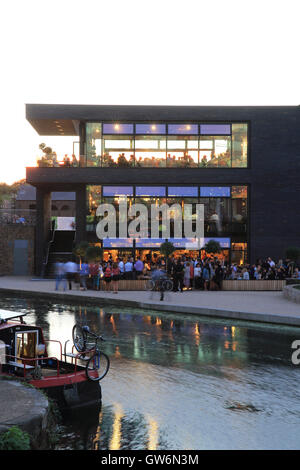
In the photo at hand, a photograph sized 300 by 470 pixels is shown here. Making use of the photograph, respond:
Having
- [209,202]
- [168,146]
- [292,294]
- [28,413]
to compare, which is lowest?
[28,413]

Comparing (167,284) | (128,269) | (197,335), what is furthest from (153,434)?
(128,269)

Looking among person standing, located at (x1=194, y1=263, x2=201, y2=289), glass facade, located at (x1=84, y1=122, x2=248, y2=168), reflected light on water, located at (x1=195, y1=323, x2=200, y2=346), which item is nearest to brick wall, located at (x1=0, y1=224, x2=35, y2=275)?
glass facade, located at (x1=84, y1=122, x2=248, y2=168)

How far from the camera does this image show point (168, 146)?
39.2 meters

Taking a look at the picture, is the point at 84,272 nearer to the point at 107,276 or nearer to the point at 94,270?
the point at 94,270

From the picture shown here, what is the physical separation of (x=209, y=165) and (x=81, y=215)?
9.43 meters

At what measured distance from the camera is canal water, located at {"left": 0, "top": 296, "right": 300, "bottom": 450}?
8141 millimetres

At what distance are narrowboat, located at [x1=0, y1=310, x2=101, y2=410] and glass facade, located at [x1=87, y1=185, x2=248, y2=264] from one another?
28.2 meters

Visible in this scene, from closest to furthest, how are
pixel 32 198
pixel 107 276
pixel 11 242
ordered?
1. pixel 107 276
2. pixel 11 242
3. pixel 32 198

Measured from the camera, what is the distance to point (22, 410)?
25.2 ft

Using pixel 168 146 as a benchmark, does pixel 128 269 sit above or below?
below

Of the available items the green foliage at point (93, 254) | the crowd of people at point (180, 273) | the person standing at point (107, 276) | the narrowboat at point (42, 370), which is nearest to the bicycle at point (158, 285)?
the crowd of people at point (180, 273)

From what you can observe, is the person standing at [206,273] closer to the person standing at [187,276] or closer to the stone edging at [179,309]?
the person standing at [187,276]

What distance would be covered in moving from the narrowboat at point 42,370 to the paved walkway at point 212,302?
971 centimetres
